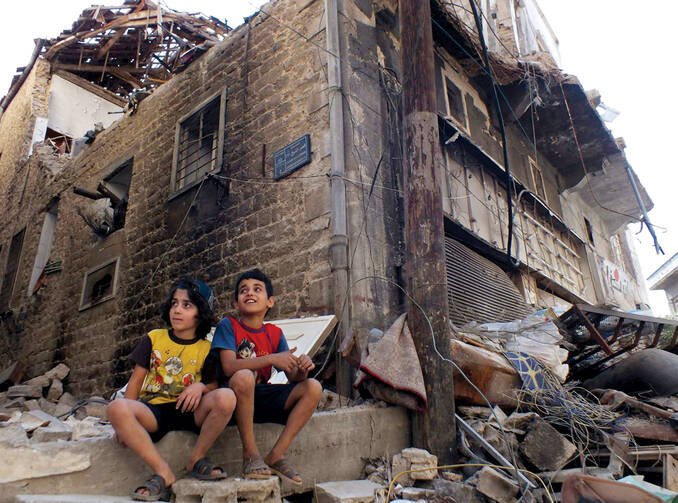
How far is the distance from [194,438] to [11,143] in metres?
16.7

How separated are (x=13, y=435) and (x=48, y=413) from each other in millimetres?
4960

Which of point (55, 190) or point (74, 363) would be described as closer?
point (74, 363)

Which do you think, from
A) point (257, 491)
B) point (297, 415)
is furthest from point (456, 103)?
point (257, 491)

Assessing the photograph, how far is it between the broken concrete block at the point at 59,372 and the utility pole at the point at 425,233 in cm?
694

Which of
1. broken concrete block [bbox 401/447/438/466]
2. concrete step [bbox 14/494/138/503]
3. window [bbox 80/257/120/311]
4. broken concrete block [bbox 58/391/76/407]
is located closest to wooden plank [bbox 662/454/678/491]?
broken concrete block [bbox 401/447/438/466]

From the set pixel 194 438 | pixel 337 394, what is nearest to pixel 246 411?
pixel 194 438

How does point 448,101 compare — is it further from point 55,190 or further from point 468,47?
point 55,190

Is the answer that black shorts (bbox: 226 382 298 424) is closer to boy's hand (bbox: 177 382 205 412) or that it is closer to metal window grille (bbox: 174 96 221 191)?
boy's hand (bbox: 177 382 205 412)

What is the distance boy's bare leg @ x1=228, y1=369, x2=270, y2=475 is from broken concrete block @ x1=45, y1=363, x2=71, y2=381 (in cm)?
704

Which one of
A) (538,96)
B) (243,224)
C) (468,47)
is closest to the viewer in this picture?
(243,224)

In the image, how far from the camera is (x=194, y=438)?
2.57 m

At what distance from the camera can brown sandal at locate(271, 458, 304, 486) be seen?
2523mm

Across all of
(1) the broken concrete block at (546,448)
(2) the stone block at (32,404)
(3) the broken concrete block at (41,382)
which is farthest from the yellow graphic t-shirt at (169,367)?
(3) the broken concrete block at (41,382)

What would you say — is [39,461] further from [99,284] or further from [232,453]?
[99,284]
